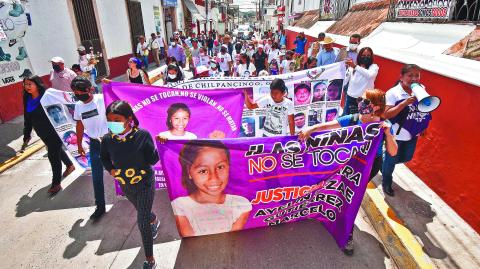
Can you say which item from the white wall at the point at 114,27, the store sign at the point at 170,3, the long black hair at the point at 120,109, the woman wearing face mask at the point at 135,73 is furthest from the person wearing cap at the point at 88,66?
the store sign at the point at 170,3

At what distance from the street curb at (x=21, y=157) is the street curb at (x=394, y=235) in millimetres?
6346

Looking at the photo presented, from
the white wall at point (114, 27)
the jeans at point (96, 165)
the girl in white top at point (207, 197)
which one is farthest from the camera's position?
the white wall at point (114, 27)

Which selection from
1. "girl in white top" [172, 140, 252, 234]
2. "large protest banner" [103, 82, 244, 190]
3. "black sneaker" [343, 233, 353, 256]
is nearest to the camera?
"girl in white top" [172, 140, 252, 234]

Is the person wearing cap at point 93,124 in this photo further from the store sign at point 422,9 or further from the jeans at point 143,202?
the store sign at point 422,9

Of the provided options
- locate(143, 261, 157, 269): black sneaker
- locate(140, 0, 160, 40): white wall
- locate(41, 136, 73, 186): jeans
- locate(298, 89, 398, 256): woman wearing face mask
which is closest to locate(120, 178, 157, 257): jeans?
locate(143, 261, 157, 269): black sneaker

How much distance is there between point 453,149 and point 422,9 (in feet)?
14.5

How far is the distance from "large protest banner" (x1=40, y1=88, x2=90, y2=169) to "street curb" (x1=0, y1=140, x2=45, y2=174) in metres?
1.75

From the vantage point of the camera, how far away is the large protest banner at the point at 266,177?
3.07 meters

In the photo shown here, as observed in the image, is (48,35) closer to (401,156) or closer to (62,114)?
(62,114)

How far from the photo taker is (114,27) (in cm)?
1379

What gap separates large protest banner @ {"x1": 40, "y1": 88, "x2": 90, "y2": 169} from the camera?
14.4ft

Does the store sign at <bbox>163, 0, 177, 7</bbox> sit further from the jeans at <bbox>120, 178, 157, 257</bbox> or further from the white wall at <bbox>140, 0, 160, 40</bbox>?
the jeans at <bbox>120, 178, 157, 257</bbox>

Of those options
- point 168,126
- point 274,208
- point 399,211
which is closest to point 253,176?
point 274,208

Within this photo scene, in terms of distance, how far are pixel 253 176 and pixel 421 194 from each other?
2.75m
